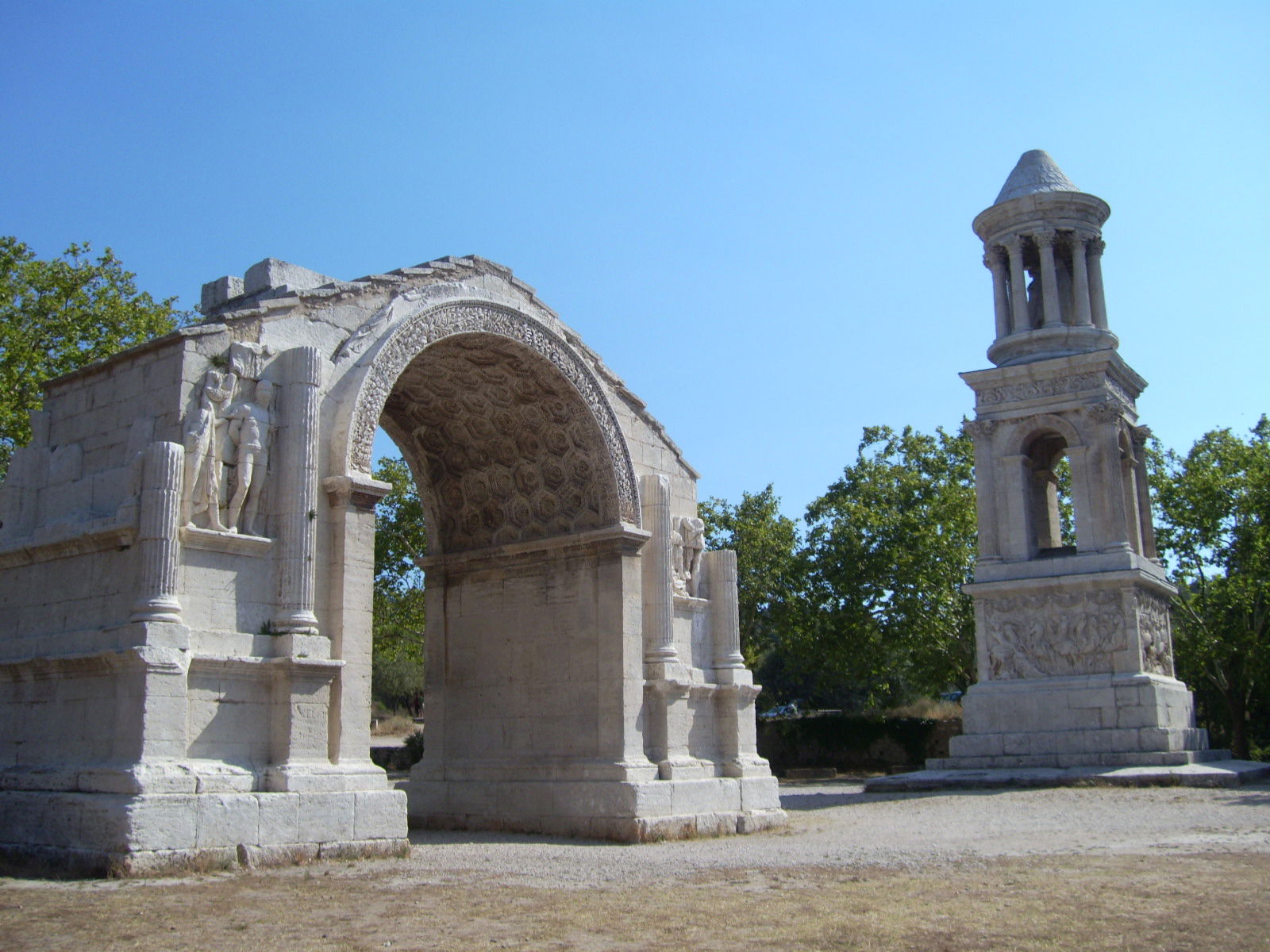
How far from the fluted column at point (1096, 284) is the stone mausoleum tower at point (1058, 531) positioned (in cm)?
3

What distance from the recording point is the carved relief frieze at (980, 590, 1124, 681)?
20.9 m

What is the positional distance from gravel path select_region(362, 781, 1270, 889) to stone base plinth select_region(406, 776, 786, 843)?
0.32 metres

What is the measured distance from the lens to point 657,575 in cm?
1495

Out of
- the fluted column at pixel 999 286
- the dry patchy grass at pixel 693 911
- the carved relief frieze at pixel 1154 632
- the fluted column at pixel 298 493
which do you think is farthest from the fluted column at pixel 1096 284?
the fluted column at pixel 298 493

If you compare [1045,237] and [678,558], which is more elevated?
[1045,237]

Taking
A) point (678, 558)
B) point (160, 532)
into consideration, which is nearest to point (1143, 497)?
point (678, 558)

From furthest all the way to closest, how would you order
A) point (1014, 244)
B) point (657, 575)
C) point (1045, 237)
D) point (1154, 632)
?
point (1014, 244)
point (1045, 237)
point (1154, 632)
point (657, 575)

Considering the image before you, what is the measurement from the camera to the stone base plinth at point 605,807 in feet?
44.0

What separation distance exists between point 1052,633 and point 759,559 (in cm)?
1659

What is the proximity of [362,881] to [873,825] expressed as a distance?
718 cm

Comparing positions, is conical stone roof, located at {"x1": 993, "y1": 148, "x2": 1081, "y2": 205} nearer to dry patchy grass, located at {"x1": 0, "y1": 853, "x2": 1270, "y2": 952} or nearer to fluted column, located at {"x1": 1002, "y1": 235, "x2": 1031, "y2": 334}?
fluted column, located at {"x1": 1002, "y1": 235, "x2": 1031, "y2": 334}

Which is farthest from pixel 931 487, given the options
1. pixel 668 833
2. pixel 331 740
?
pixel 331 740

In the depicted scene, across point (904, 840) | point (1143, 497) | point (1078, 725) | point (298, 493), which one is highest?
point (1143, 497)

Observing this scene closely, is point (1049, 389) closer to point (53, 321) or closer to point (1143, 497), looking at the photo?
point (1143, 497)
